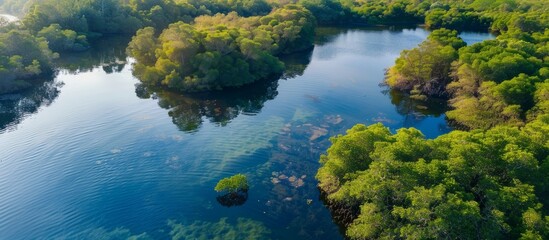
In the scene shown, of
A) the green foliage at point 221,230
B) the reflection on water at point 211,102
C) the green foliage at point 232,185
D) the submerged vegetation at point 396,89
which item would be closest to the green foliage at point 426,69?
the submerged vegetation at point 396,89

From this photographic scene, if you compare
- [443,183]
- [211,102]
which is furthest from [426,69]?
A: [443,183]

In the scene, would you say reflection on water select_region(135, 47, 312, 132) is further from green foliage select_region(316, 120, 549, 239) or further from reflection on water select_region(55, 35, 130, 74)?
green foliage select_region(316, 120, 549, 239)

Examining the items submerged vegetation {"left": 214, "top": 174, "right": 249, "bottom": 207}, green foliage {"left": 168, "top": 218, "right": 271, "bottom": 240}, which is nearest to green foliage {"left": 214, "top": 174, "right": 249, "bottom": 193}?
submerged vegetation {"left": 214, "top": 174, "right": 249, "bottom": 207}

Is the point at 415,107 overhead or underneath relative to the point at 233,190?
underneath

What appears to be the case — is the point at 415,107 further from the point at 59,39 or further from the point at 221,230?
the point at 59,39

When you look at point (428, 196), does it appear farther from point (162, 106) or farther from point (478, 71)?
point (162, 106)

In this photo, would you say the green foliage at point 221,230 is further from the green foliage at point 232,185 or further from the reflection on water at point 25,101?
the reflection on water at point 25,101

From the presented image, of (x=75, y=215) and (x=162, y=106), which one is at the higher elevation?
(x=162, y=106)

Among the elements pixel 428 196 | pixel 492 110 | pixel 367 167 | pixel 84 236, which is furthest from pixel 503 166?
pixel 84 236
